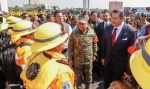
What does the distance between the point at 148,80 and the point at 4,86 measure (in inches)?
114

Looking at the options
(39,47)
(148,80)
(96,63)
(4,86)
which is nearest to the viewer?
(148,80)

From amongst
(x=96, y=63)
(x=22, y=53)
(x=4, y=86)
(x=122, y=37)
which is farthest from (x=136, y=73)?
(x=96, y=63)

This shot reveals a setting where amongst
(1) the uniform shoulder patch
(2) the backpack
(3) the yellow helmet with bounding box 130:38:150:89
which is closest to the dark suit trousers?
(2) the backpack

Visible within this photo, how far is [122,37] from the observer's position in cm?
342

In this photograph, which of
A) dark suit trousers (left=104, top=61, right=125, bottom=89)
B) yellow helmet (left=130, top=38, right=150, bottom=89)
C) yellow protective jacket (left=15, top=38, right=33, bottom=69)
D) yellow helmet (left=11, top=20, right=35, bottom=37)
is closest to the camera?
yellow helmet (left=130, top=38, right=150, bottom=89)

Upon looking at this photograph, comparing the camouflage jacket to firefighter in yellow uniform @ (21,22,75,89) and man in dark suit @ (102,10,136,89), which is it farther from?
firefighter in yellow uniform @ (21,22,75,89)

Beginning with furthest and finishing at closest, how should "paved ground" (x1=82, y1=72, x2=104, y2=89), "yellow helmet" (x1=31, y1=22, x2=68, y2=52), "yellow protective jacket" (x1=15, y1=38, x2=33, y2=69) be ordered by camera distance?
"paved ground" (x1=82, y1=72, x2=104, y2=89), "yellow protective jacket" (x1=15, y1=38, x2=33, y2=69), "yellow helmet" (x1=31, y1=22, x2=68, y2=52)

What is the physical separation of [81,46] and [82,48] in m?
0.05

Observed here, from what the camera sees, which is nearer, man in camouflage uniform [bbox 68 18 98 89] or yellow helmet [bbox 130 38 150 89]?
yellow helmet [bbox 130 38 150 89]

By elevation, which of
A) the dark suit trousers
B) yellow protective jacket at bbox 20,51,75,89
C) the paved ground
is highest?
yellow protective jacket at bbox 20,51,75,89

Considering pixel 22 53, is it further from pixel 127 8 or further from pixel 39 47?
pixel 127 8

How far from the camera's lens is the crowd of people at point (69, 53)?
1.73 meters

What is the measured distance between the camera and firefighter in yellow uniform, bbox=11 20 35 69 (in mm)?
2850

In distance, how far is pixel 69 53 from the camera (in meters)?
4.48
